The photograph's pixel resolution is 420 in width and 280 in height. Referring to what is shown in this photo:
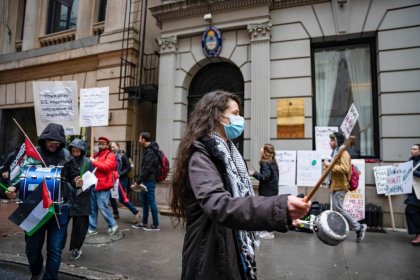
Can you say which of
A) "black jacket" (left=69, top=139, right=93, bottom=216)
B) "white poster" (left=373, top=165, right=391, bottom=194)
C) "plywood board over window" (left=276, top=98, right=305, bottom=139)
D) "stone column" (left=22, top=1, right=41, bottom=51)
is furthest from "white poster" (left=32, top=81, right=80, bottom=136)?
"stone column" (left=22, top=1, right=41, bottom=51)

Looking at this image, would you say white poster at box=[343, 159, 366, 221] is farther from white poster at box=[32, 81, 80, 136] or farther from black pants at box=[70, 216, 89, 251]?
white poster at box=[32, 81, 80, 136]

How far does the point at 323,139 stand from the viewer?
8219 mm

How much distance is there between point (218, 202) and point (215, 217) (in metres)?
0.07

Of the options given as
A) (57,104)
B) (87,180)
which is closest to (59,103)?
(57,104)

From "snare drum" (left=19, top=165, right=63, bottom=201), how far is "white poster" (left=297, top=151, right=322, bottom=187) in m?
6.18

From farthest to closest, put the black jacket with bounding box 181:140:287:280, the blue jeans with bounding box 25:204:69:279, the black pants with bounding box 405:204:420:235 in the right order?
the black pants with bounding box 405:204:420:235, the blue jeans with bounding box 25:204:69:279, the black jacket with bounding box 181:140:287:280

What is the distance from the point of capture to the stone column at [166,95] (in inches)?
384

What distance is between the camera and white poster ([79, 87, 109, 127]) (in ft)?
24.1

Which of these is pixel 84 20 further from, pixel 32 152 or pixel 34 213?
pixel 34 213

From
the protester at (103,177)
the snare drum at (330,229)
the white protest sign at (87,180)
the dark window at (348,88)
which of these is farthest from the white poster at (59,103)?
the snare drum at (330,229)

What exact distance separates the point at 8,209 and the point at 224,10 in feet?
29.1

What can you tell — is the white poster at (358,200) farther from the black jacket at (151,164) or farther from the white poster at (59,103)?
the white poster at (59,103)

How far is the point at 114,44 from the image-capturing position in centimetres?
1109

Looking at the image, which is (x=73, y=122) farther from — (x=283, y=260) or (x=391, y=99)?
(x=391, y=99)
